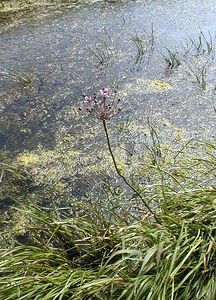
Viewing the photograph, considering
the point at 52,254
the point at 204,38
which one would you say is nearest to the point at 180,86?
the point at 204,38

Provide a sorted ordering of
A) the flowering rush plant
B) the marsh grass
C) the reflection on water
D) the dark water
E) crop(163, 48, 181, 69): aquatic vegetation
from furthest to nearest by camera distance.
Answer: crop(163, 48, 181, 69): aquatic vegetation → the dark water → the reflection on water → the flowering rush plant → the marsh grass

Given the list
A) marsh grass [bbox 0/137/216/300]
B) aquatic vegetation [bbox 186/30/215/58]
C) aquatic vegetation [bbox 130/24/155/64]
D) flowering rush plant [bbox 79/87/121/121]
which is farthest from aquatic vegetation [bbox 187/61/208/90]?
marsh grass [bbox 0/137/216/300]

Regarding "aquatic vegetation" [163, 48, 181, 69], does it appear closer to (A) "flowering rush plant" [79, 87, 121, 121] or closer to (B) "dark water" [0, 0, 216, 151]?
(B) "dark water" [0, 0, 216, 151]

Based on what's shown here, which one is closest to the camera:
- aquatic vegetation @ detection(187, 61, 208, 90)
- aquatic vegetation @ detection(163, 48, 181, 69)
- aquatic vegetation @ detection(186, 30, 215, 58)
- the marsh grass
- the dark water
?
the marsh grass

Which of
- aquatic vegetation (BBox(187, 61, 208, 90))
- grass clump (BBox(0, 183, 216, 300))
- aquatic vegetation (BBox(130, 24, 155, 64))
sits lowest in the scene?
aquatic vegetation (BBox(187, 61, 208, 90))

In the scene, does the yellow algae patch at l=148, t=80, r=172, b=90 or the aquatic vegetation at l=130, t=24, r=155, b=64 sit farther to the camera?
the aquatic vegetation at l=130, t=24, r=155, b=64

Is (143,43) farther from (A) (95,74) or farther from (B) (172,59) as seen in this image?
(A) (95,74)

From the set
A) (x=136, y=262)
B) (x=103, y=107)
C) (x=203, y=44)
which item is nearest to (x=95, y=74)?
(x=103, y=107)

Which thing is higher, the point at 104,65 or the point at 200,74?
the point at 104,65

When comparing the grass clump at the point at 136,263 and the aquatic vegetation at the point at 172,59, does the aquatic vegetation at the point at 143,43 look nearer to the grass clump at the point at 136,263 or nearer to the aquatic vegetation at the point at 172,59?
the aquatic vegetation at the point at 172,59

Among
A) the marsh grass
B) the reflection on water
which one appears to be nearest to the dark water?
the reflection on water

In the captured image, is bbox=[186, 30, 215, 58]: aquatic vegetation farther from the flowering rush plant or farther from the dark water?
the flowering rush plant

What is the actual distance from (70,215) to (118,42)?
2058 millimetres

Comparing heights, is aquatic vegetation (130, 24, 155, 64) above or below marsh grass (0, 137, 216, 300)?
above
